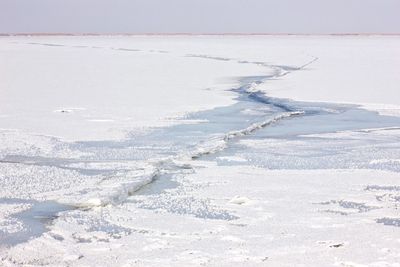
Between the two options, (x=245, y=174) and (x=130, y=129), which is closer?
(x=245, y=174)

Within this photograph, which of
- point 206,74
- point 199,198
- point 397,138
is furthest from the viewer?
point 206,74

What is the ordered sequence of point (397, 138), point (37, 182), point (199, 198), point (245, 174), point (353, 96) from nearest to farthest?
point (199, 198) → point (37, 182) → point (245, 174) → point (397, 138) → point (353, 96)

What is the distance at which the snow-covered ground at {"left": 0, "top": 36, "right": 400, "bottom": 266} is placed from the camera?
3.13m

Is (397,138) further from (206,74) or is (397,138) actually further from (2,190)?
(206,74)

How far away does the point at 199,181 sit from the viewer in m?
4.64

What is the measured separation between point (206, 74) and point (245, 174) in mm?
11028

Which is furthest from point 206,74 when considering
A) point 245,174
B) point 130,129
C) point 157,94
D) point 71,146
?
point 245,174

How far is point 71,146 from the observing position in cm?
602

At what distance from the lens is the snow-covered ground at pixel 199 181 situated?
3.13 metres

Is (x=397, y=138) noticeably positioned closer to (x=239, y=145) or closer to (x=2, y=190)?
(x=239, y=145)

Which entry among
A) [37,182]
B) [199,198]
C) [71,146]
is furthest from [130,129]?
[199,198]

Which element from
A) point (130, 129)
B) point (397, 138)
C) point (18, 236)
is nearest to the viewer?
point (18, 236)

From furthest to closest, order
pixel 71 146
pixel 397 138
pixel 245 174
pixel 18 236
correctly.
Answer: pixel 397 138 → pixel 71 146 → pixel 245 174 → pixel 18 236

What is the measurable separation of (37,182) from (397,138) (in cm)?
368
